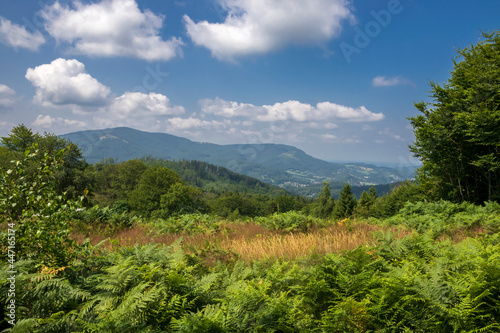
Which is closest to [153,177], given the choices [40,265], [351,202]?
[351,202]

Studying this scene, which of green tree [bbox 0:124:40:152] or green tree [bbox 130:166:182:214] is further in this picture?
green tree [bbox 130:166:182:214]

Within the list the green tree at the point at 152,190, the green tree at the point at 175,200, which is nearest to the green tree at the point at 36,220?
the green tree at the point at 175,200

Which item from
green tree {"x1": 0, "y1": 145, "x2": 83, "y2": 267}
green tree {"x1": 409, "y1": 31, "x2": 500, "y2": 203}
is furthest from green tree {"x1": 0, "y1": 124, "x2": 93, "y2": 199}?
green tree {"x1": 409, "y1": 31, "x2": 500, "y2": 203}

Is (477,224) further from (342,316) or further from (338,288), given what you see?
(342,316)

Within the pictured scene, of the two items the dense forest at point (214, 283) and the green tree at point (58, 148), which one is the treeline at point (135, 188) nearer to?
the green tree at point (58, 148)

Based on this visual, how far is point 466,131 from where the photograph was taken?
53.2 feet

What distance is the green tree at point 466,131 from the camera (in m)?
15.2

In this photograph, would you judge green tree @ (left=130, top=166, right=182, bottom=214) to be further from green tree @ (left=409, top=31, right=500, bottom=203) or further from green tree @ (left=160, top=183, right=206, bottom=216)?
green tree @ (left=409, top=31, right=500, bottom=203)

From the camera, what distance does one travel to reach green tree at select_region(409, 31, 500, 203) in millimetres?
15203

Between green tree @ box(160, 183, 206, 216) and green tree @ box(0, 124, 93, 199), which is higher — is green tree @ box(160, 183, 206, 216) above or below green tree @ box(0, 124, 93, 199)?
below

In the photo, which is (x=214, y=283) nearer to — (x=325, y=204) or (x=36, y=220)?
(x=36, y=220)

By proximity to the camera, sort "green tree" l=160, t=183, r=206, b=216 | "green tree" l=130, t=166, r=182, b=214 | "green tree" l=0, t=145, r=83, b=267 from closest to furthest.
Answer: "green tree" l=0, t=145, r=83, b=267 → "green tree" l=160, t=183, r=206, b=216 → "green tree" l=130, t=166, r=182, b=214

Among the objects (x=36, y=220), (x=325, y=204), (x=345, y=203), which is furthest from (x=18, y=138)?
(x=325, y=204)

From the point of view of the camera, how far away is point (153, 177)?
167 feet
